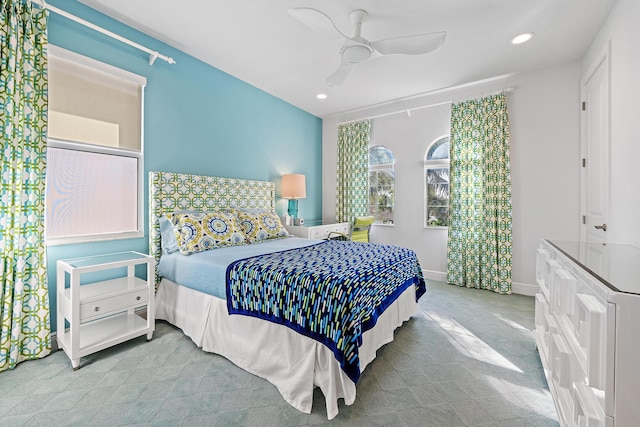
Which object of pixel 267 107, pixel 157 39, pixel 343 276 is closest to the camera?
pixel 343 276

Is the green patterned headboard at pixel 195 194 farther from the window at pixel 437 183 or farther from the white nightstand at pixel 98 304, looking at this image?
the window at pixel 437 183

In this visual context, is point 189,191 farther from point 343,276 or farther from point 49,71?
point 343,276

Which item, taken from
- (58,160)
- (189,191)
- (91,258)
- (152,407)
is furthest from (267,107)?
(152,407)

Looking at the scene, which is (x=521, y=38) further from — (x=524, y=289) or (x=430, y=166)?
(x=524, y=289)

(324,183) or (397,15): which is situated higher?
(397,15)

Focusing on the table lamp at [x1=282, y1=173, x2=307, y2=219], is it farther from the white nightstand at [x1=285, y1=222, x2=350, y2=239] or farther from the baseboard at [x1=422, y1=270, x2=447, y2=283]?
the baseboard at [x1=422, y1=270, x2=447, y2=283]

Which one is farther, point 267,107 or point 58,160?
point 267,107

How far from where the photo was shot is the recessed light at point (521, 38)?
2639 mm

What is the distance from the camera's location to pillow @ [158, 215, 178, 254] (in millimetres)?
2658

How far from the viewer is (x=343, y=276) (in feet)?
5.57

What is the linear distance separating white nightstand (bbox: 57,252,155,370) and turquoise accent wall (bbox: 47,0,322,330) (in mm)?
221

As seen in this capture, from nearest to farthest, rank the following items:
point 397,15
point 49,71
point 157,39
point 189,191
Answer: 1. point 49,71
2. point 397,15
3. point 157,39
4. point 189,191

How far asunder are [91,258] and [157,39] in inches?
85.9

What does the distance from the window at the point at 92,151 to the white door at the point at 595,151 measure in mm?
4206
